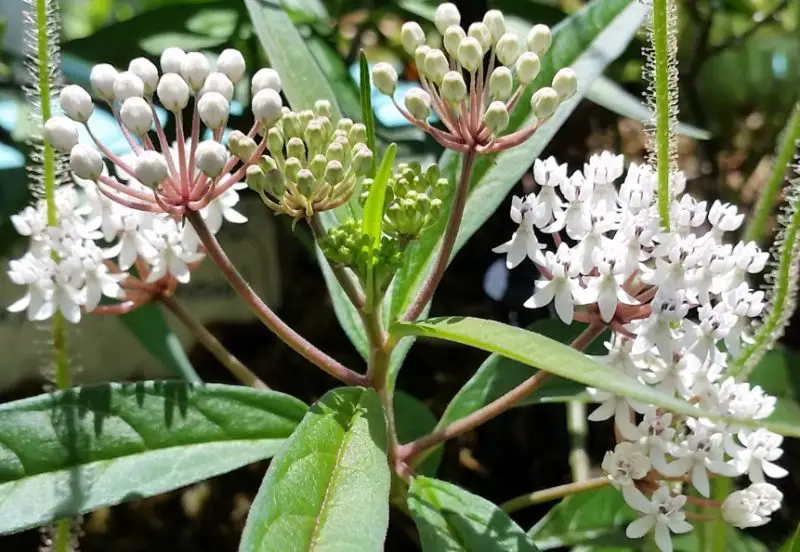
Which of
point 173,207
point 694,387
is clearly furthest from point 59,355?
point 694,387

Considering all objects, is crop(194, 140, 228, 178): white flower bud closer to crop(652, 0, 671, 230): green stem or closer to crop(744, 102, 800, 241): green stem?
crop(652, 0, 671, 230): green stem

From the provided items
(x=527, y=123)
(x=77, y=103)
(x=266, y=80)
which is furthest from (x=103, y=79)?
(x=527, y=123)

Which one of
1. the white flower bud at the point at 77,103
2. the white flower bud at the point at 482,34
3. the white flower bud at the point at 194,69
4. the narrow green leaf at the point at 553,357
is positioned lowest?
the narrow green leaf at the point at 553,357

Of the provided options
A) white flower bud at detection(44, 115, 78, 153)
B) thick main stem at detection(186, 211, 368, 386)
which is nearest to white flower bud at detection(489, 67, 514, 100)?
thick main stem at detection(186, 211, 368, 386)

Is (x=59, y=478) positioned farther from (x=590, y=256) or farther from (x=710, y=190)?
(x=710, y=190)

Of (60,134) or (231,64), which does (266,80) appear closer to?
(231,64)

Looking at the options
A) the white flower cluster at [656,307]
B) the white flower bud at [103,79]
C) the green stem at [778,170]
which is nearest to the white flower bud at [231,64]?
the white flower bud at [103,79]

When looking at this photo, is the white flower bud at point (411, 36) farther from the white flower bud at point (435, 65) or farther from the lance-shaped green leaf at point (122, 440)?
the lance-shaped green leaf at point (122, 440)
